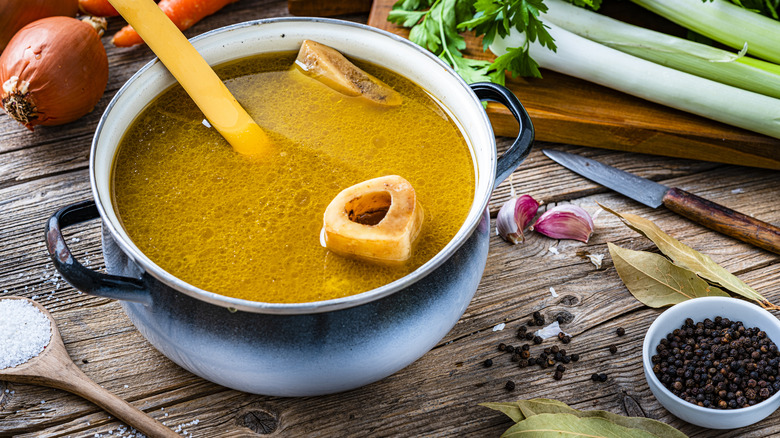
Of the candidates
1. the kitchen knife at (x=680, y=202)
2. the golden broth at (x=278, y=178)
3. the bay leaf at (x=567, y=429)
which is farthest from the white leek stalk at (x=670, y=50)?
the bay leaf at (x=567, y=429)

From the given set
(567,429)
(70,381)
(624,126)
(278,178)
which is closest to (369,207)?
(278,178)

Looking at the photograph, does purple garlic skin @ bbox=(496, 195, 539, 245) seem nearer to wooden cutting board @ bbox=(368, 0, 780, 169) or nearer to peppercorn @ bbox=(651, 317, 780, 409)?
wooden cutting board @ bbox=(368, 0, 780, 169)

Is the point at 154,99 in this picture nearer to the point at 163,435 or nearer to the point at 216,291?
the point at 216,291

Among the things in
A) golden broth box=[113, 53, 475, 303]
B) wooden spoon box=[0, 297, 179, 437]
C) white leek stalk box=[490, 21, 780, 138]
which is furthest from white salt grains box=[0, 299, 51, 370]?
white leek stalk box=[490, 21, 780, 138]

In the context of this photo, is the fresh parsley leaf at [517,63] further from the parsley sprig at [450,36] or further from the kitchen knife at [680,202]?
the kitchen knife at [680,202]

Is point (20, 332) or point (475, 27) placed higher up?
point (475, 27)

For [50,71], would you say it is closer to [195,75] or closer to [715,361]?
[195,75]
